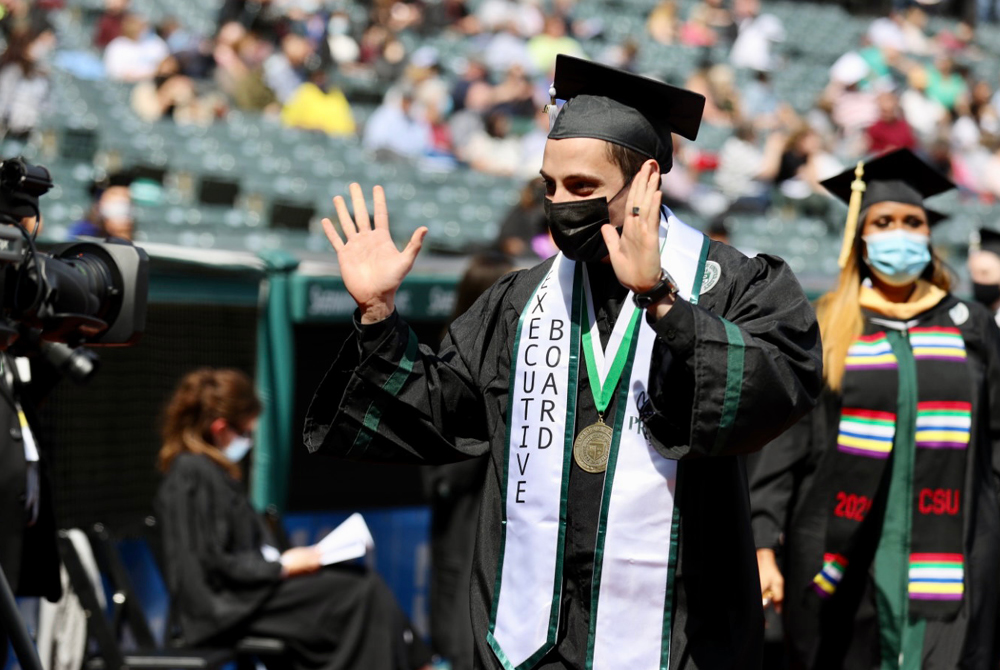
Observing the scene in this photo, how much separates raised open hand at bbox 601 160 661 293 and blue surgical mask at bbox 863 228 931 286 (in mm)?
1813

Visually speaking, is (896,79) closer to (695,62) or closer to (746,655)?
(695,62)

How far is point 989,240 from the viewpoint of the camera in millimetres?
6102

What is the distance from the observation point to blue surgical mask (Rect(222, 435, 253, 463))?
6.23 m

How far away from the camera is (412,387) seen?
2.99 metres

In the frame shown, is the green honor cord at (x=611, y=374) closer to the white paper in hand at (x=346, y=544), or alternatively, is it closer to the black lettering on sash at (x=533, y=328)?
the black lettering on sash at (x=533, y=328)

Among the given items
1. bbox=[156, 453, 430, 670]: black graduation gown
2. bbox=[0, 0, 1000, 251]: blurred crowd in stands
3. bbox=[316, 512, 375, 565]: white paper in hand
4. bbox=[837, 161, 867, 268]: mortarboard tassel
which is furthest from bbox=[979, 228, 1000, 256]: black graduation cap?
bbox=[0, 0, 1000, 251]: blurred crowd in stands

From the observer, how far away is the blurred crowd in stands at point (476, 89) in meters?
13.2

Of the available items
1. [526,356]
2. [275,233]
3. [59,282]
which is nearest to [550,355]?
[526,356]

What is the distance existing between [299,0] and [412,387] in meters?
13.3

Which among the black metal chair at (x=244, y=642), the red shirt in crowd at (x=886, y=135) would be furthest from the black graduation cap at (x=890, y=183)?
the red shirt in crowd at (x=886, y=135)

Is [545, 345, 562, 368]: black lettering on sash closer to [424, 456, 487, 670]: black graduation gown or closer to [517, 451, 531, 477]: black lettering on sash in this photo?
[517, 451, 531, 477]: black lettering on sash

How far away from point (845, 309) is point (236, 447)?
2.90 meters

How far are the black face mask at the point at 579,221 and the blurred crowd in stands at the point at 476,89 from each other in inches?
333

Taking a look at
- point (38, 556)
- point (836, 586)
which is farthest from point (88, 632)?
point (836, 586)
